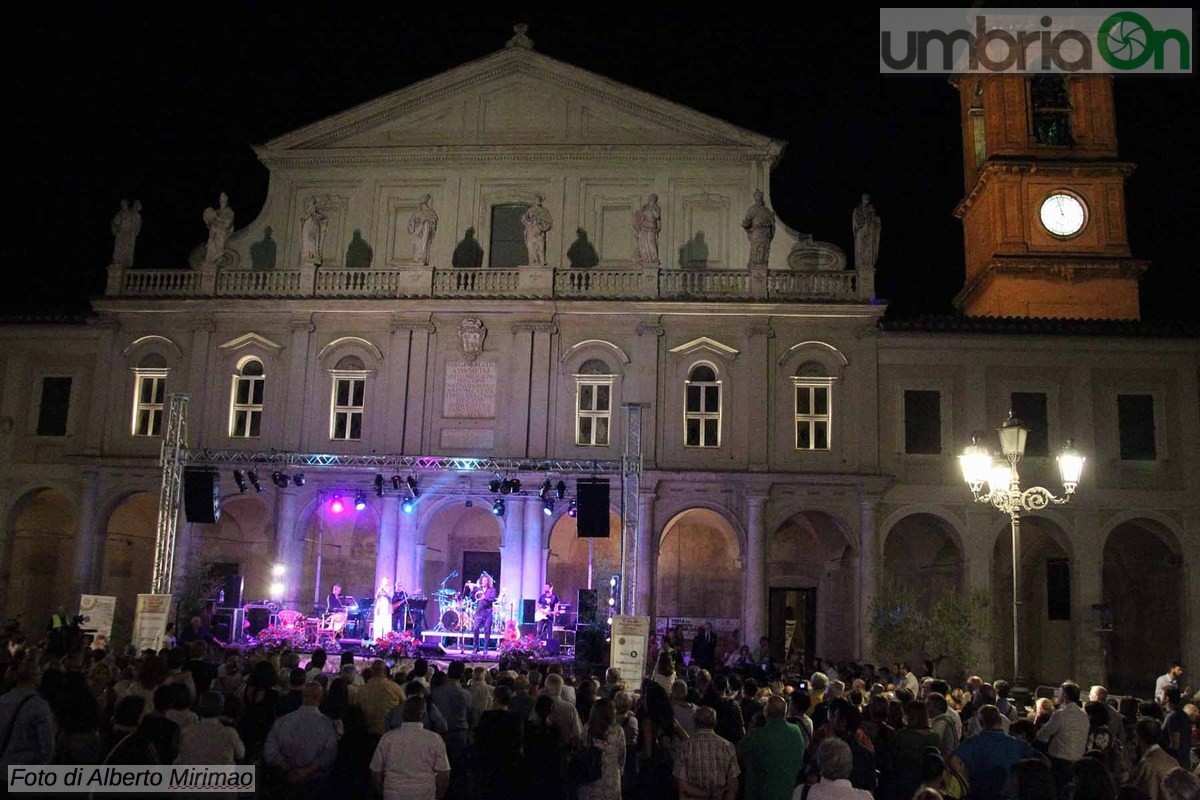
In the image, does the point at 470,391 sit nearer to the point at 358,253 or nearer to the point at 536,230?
the point at 536,230

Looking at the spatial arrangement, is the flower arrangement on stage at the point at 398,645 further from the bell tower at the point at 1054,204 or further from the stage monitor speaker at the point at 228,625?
the bell tower at the point at 1054,204

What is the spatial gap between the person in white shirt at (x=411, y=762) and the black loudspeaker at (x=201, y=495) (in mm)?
19116

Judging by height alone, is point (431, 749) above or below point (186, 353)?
below

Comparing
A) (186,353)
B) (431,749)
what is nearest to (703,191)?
(186,353)

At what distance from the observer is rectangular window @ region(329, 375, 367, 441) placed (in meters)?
29.0

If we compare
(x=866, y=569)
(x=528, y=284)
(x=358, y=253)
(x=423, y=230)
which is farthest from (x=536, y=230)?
(x=866, y=569)

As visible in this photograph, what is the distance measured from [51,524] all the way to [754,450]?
21.5 meters

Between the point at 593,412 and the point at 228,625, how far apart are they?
10.8 m

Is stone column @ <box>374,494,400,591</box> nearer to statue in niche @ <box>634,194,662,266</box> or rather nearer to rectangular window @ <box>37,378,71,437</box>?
statue in niche @ <box>634,194,662,266</box>

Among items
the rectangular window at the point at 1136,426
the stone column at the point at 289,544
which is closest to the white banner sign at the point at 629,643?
the stone column at the point at 289,544

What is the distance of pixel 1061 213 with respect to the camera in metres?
32.7

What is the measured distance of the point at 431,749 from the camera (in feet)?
27.3

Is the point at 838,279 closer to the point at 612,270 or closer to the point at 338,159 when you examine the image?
the point at 612,270

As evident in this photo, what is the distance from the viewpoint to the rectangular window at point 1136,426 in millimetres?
27594
